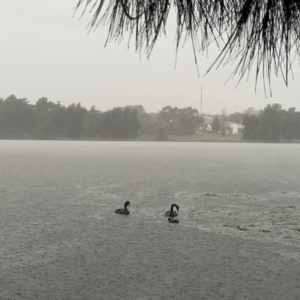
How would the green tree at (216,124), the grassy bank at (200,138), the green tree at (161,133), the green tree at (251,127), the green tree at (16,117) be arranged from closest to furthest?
the green tree at (251,127) < the green tree at (16,117) < the green tree at (161,133) < the grassy bank at (200,138) < the green tree at (216,124)

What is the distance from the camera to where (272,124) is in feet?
308

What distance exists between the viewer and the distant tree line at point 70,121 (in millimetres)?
96688

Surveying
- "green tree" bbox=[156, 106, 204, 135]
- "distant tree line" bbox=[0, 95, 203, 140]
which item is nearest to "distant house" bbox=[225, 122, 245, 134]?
"green tree" bbox=[156, 106, 204, 135]

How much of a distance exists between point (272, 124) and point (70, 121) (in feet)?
135

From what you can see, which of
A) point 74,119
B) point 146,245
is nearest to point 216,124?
point 74,119

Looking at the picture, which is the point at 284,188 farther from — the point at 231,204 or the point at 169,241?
the point at 169,241

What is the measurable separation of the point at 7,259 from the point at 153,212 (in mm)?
4607

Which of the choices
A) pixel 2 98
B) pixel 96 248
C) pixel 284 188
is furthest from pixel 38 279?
pixel 2 98

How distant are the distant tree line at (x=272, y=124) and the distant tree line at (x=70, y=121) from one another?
14157 mm

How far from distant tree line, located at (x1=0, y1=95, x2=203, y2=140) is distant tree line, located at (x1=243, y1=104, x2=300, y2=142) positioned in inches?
557

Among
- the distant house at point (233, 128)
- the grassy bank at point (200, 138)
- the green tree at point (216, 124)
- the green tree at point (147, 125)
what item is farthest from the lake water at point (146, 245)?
the distant house at point (233, 128)

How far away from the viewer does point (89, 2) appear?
287 centimetres

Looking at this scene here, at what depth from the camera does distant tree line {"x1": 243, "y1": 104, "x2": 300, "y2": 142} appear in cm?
9306

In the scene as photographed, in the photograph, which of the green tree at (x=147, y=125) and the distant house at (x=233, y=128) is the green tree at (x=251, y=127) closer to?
the distant house at (x=233, y=128)
